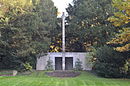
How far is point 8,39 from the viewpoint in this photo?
1775cm

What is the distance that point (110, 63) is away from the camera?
15305 millimetres

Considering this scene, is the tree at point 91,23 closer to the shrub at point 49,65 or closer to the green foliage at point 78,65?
the green foliage at point 78,65

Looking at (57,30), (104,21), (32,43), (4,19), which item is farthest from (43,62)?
(104,21)

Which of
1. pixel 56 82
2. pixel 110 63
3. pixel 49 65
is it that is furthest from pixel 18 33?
pixel 110 63

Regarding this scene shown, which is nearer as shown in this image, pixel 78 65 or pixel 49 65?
pixel 78 65

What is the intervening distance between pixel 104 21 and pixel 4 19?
11.9 meters

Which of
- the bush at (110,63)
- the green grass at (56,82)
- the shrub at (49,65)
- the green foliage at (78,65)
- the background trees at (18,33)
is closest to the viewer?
the green grass at (56,82)

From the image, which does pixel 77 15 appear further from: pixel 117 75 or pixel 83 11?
pixel 117 75

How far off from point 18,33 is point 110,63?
912 centimetres

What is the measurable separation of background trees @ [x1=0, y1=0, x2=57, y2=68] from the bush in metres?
7.01

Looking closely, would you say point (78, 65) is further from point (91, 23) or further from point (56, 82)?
point (56, 82)

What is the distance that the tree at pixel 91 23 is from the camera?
21.6 meters

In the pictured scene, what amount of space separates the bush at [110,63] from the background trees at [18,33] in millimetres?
7005

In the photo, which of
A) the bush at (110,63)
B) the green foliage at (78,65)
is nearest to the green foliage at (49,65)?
the green foliage at (78,65)
